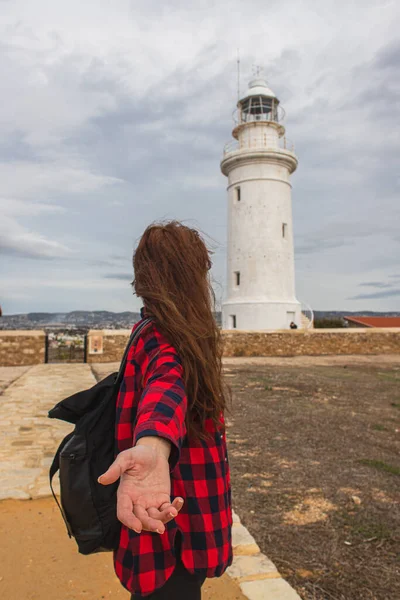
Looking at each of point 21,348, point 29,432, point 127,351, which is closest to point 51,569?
point 127,351

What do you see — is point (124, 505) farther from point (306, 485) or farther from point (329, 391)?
point (329, 391)

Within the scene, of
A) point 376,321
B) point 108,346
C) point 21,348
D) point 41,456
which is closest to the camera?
point 41,456

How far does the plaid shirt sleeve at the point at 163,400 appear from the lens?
1109 mm

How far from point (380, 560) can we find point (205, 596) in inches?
47.8

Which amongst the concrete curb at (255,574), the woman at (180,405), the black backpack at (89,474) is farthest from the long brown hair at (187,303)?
the concrete curb at (255,574)

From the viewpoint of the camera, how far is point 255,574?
8.44ft

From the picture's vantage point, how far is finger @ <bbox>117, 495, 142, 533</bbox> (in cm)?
94

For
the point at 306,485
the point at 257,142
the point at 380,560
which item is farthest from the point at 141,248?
Result: the point at 257,142

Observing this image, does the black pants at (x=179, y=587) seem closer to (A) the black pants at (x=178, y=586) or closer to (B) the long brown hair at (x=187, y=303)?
(A) the black pants at (x=178, y=586)

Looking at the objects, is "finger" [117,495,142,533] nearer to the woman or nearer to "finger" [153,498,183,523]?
"finger" [153,498,183,523]

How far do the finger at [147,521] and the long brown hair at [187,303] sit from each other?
1.43 ft

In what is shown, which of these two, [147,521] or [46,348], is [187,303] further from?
[46,348]

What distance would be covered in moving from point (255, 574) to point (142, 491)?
1.98 meters

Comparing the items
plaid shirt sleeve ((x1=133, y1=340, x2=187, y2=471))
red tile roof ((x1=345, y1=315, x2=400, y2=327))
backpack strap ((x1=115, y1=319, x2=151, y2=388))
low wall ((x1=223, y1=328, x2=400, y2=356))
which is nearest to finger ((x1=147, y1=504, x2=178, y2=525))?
plaid shirt sleeve ((x1=133, y1=340, x2=187, y2=471))
